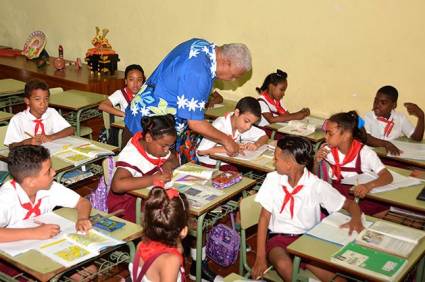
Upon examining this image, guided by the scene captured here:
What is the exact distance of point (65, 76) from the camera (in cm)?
616

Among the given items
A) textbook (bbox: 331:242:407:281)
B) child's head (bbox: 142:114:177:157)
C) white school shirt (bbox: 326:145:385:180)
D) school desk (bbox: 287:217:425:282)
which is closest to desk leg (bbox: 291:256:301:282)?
school desk (bbox: 287:217:425:282)

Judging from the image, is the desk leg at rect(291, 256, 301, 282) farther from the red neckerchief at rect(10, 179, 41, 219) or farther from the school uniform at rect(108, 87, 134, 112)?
the school uniform at rect(108, 87, 134, 112)

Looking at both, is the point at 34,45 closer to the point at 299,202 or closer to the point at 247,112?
the point at 247,112

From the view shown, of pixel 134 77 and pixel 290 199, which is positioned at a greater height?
pixel 134 77

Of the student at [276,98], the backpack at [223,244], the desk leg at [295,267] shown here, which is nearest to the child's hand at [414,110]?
the student at [276,98]

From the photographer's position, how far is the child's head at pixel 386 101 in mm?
4516

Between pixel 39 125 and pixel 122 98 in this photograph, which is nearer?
pixel 39 125

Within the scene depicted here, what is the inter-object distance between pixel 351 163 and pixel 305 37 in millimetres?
2031

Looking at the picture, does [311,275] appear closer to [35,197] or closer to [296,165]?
[296,165]

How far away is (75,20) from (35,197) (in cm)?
484

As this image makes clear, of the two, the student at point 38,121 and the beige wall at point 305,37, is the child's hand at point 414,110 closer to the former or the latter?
the beige wall at point 305,37

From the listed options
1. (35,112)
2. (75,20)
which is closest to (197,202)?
(35,112)

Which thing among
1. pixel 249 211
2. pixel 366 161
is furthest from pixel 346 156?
pixel 249 211

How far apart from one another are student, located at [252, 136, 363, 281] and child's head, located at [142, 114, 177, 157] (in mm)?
638
